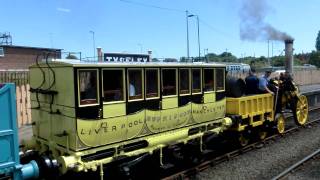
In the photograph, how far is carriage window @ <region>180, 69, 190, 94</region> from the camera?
945 cm

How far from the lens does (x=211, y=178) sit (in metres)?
9.36

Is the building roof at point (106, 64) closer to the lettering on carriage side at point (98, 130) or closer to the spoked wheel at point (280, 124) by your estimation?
the lettering on carriage side at point (98, 130)

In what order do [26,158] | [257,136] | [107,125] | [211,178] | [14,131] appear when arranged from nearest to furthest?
[14,131] → [107,125] → [26,158] → [211,178] → [257,136]

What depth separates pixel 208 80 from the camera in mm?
10391

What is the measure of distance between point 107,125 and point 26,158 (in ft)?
6.79

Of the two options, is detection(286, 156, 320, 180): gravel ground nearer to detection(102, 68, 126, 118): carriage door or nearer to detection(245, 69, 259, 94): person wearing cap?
detection(245, 69, 259, 94): person wearing cap

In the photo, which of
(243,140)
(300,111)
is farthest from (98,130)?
(300,111)

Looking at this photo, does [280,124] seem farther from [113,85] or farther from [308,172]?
[113,85]

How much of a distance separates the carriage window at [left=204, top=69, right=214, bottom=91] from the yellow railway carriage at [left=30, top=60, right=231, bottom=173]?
189 millimetres

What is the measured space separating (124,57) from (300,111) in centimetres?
904

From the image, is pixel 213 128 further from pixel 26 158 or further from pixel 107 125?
pixel 26 158

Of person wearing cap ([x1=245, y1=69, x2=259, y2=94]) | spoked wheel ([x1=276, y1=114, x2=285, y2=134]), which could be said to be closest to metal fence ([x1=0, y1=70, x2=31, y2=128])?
person wearing cap ([x1=245, y1=69, x2=259, y2=94])

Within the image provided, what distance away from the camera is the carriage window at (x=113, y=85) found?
7684mm

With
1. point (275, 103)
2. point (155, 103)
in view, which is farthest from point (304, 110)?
point (155, 103)
